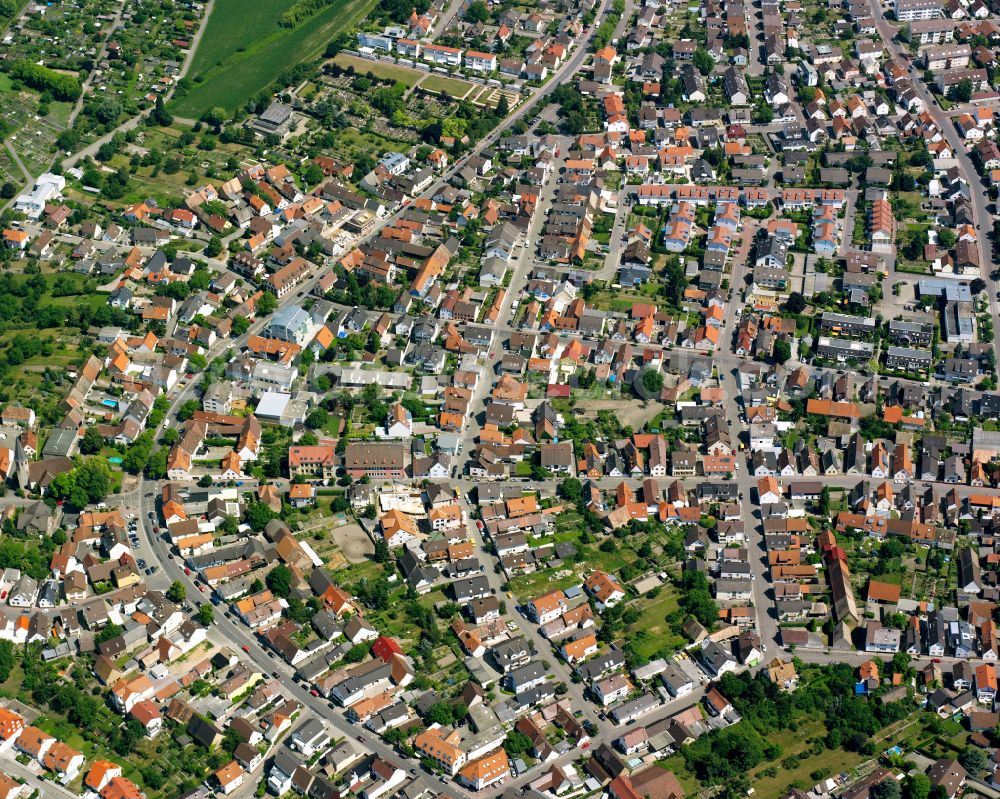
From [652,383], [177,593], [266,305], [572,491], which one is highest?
[266,305]

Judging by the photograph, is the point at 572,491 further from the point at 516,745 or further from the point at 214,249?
the point at 214,249

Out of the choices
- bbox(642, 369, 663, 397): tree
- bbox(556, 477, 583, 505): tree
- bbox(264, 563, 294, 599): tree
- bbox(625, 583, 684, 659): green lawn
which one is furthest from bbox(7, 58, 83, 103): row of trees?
bbox(625, 583, 684, 659): green lawn

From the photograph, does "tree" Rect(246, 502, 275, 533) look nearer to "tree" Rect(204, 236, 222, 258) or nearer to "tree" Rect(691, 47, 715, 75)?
"tree" Rect(204, 236, 222, 258)

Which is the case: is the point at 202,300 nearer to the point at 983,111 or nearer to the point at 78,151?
the point at 78,151

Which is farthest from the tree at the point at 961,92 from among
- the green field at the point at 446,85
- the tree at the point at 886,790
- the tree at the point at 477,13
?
the tree at the point at 886,790

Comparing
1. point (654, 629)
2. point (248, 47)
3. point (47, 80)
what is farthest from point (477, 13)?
point (654, 629)

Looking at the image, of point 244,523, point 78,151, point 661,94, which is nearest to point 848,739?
point 244,523
